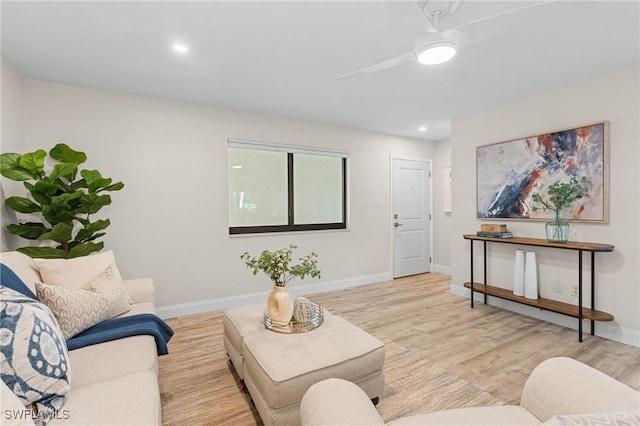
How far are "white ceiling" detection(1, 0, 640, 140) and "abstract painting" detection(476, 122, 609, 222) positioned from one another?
55 centimetres

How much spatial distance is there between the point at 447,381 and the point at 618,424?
1.75 m

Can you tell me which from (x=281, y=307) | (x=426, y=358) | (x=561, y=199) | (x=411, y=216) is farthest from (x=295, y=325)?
(x=411, y=216)

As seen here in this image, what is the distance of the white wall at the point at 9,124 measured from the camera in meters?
2.39

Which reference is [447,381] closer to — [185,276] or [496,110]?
[185,276]

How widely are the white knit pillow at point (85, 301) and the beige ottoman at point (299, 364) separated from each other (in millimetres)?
886

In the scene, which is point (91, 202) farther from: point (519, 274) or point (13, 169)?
point (519, 274)

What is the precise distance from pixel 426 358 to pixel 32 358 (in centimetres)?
240

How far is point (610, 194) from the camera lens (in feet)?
8.93

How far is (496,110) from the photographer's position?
143 inches

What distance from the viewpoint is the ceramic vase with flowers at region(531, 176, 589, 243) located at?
2.87 meters

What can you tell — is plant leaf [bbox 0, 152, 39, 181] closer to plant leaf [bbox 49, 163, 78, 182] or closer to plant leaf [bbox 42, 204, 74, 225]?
plant leaf [bbox 49, 163, 78, 182]

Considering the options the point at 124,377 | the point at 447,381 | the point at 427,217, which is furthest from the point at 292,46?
the point at 427,217

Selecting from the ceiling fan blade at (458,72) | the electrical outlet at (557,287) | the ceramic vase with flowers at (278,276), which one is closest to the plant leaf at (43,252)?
the ceramic vase with flowers at (278,276)

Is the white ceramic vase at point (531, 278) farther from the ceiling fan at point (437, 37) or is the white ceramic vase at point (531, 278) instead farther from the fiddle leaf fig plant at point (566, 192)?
the ceiling fan at point (437, 37)
